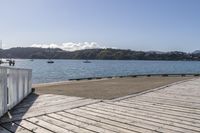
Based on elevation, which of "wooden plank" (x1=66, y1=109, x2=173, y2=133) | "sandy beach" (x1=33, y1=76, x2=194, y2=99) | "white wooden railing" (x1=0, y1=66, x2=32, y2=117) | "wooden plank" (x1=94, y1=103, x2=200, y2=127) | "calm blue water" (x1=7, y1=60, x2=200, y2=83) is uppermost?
"white wooden railing" (x1=0, y1=66, x2=32, y2=117)

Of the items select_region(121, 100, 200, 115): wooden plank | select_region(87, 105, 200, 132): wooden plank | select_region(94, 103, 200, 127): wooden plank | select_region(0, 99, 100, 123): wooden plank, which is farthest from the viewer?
select_region(121, 100, 200, 115): wooden plank

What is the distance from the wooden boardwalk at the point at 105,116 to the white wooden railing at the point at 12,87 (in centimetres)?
21

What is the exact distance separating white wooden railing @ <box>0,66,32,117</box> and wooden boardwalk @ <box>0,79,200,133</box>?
0.21 metres

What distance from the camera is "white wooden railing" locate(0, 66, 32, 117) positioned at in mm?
6820

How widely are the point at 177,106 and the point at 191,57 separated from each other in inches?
7857

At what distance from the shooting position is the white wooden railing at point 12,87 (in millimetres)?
6820

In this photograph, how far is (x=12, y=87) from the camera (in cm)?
791

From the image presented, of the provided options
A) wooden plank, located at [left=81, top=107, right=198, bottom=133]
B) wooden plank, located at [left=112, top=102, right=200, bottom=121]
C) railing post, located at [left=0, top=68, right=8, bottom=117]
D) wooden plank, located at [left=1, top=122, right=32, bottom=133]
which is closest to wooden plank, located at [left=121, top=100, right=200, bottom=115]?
wooden plank, located at [left=112, top=102, right=200, bottom=121]

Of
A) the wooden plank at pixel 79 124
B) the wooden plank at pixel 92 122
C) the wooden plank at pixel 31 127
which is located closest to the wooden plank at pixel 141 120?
the wooden plank at pixel 92 122

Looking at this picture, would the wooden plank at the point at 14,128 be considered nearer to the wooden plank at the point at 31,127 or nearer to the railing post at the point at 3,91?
the wooden plank at the point at 31,127

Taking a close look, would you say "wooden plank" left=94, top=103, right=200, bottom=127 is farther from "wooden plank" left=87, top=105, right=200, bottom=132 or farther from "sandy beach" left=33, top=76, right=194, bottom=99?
"sandy beach" left=33, top=76, right=194, bottom=99

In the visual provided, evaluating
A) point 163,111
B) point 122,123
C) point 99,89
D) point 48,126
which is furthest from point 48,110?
point 99,89

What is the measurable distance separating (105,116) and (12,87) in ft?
8.71

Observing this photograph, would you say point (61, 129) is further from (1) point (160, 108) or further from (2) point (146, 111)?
(1) point (160, 108)
